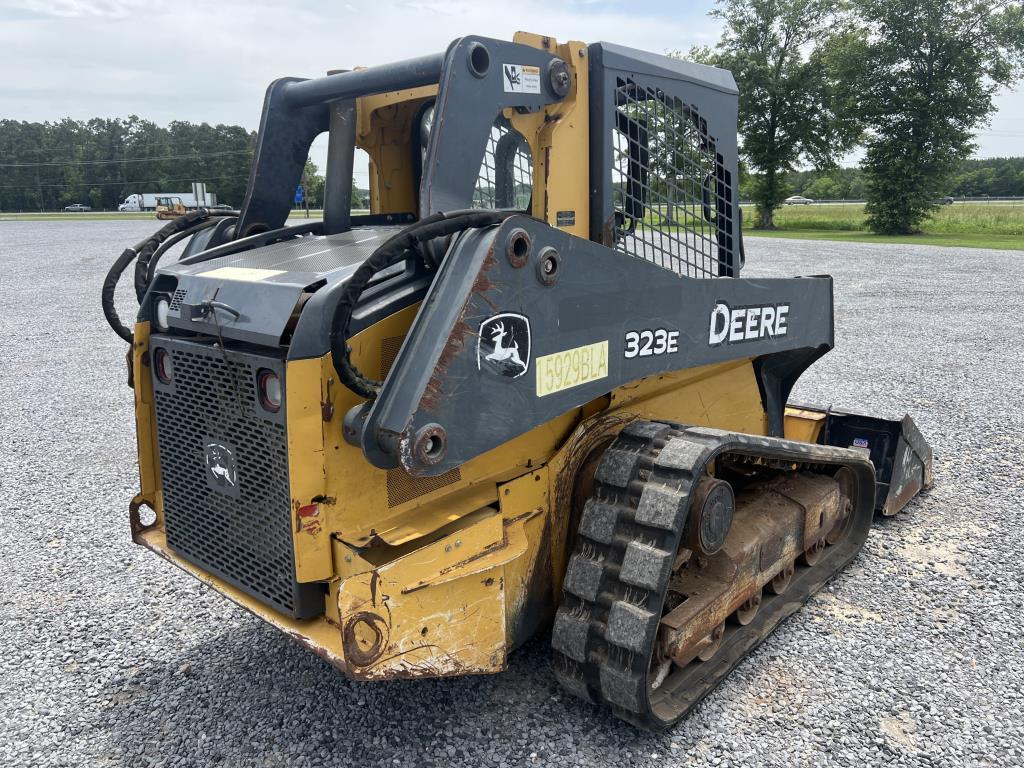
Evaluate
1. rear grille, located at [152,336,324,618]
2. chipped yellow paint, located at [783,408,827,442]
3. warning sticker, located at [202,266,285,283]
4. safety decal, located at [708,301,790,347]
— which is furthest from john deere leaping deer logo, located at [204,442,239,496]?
chipped yellow paint, located at [783,408,827,442]

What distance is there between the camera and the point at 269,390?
2.65 meters

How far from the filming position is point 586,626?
300cm

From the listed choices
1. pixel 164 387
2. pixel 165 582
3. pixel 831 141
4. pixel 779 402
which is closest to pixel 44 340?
pixel 165 582

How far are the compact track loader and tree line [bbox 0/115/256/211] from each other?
81.7 meters

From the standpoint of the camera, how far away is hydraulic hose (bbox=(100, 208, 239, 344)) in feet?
10.9

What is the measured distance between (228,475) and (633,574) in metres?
1.54

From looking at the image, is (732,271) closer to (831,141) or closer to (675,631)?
(675,631)

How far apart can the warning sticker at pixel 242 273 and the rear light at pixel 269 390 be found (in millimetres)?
394

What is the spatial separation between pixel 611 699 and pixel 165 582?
2748 millimetres

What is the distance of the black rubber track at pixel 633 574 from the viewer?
9.46 feet

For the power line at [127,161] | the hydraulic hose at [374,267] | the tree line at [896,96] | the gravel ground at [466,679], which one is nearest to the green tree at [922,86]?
the tree line at [896,96]

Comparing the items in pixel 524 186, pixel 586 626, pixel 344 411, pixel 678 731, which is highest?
pixel 524 186

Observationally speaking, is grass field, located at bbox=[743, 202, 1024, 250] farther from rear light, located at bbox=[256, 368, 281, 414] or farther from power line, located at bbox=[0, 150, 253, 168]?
power line, located at bbox=[0, 150, 253, 168]

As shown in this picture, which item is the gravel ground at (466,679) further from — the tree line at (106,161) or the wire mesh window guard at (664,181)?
the tree line at (106,161)
